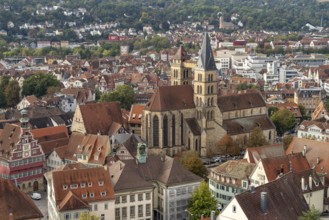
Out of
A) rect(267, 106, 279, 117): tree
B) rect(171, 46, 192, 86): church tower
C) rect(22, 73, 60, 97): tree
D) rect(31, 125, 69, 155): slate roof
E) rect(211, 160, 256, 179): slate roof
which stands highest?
rect(171, 46, 192, 86): church tower

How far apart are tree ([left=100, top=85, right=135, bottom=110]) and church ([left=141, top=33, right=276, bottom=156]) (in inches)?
1197

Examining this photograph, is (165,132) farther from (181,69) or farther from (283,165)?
(283,165)

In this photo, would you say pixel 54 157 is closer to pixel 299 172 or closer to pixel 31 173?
pixel 31 173

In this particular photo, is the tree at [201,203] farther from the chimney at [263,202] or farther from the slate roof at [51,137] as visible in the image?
the slate roof at [51,137]

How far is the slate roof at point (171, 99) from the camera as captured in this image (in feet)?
331

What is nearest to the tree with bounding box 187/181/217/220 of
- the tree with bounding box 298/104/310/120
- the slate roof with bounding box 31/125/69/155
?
the slate roof with bounding box 31/125/69/155

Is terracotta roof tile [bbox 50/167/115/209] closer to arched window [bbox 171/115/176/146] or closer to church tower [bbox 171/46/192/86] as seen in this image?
arched window [bbox 171/115/176/146]

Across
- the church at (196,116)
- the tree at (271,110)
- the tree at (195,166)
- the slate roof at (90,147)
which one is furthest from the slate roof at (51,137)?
the tree at (271,110)

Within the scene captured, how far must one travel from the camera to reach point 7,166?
84312 mm

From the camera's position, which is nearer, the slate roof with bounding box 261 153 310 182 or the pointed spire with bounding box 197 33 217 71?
the slate roof with bounding box 261 153 310 182

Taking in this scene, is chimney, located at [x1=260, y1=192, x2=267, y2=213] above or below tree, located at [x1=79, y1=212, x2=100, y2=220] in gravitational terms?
above

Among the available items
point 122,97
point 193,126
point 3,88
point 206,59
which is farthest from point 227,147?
point 3,88

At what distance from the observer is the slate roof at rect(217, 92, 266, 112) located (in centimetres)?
10806

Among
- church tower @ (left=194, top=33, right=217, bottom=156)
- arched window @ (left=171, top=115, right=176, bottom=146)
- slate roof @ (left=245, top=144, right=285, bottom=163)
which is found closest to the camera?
slate roof @ (left=245, top=144, right=285, bottom=163)
